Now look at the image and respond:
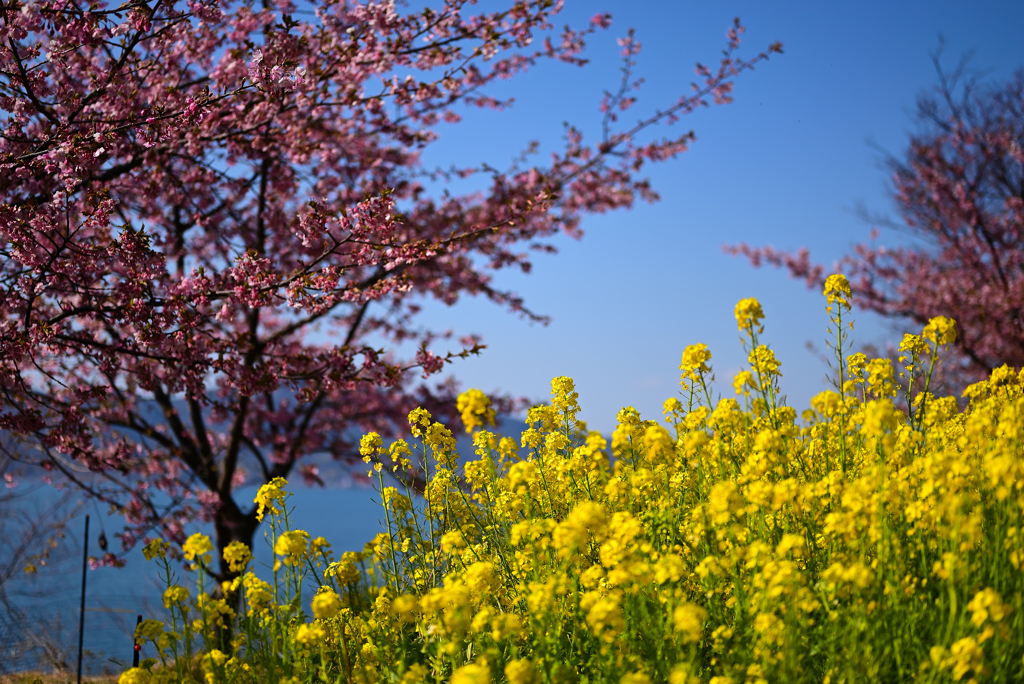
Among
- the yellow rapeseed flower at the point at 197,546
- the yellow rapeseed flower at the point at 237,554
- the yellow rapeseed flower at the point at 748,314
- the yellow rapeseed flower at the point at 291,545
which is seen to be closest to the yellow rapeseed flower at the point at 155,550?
the yellow rapeseed flower at the point at 197,546

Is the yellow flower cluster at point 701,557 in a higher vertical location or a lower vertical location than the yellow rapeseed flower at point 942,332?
lower

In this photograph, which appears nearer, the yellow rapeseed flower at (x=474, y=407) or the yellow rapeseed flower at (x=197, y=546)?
the yellow rapeseed flower at (x=474, y=407)

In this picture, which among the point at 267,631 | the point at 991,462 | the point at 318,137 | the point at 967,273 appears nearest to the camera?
the point at 991,462

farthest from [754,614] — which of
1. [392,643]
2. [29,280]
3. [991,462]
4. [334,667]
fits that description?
[29,280]

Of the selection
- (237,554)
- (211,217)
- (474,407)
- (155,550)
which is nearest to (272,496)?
(237,554)

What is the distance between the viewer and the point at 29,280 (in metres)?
4.53

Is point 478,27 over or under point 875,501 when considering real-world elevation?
over

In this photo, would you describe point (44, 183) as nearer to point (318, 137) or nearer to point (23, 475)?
point (318, 137)

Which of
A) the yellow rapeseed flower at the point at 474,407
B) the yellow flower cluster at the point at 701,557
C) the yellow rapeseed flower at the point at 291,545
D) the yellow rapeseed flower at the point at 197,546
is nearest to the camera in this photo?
the yellow flower cluster at the point at 701,557

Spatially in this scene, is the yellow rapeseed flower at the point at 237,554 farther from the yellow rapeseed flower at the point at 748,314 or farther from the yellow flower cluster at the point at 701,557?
the yellow rapeseed flower at the point at 748,314

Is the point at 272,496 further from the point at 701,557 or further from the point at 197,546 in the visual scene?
the point at 701,557

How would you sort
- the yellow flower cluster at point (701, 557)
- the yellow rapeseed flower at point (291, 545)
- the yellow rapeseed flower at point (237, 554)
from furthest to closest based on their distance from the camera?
the yellow rapeseed flower at point (237, 554) < the yellow rapeseed flower at point (291, 545) < the yellow flower cluster at point (701, 557)

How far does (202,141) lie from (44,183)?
121 cm

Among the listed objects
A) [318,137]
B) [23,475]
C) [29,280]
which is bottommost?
[29,280]
